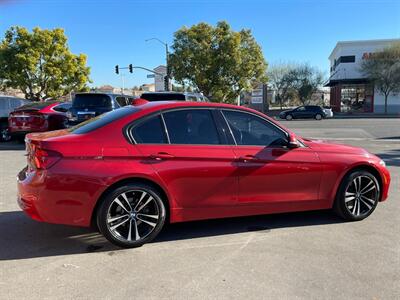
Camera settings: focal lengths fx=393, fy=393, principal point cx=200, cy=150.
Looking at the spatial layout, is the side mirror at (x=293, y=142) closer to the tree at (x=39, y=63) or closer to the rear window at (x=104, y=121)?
the rear window at (x=104, y=121)

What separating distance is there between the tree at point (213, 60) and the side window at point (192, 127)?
115 ft

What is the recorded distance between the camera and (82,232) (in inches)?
189

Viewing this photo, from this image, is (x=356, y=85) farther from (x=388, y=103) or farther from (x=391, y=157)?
(x=391, y=157)

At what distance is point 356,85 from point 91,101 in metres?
45.7

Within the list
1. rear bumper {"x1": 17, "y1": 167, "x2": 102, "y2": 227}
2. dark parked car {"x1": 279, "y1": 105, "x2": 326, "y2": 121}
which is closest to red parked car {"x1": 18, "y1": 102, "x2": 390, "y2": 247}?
rear bumper {"x1": 17, "y1": 167, "x2": 102, "y2": 227}

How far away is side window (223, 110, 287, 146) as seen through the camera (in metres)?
4.72

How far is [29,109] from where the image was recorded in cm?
1262

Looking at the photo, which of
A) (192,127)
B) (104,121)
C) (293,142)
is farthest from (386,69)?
(104,121)

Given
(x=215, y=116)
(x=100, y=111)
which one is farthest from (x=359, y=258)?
(x=100, y=111)

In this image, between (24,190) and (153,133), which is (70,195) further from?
(153,133)

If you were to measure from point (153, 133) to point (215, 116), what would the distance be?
79 cm

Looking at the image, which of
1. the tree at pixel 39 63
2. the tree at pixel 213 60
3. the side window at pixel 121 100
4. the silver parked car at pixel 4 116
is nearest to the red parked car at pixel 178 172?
the side window at pixel 121 100

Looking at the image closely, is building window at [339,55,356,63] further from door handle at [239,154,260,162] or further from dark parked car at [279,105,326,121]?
door handle at [239,154,260,162]

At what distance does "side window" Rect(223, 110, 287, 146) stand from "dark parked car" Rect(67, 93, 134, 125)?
27.0 ft
